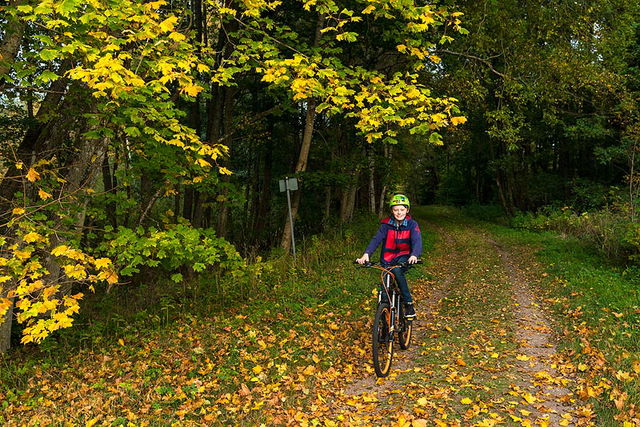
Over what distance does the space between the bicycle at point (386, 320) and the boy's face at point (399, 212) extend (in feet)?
2.09

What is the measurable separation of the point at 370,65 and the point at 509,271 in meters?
7.55

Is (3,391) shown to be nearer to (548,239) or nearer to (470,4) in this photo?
(470,4)

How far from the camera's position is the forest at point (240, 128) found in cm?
506

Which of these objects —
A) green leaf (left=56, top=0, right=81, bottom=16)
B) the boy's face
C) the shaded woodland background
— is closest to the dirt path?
the boy's face

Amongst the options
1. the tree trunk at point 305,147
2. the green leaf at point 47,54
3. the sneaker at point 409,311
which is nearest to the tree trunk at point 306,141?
the tree trunk at point 305,147

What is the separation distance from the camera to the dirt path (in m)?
4.67

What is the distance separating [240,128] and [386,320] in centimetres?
1033

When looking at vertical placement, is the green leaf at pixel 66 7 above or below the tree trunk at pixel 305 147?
above

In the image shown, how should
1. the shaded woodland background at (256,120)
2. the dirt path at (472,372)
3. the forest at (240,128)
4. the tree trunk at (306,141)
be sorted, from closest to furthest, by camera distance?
the dirt path at (472,372), the forest at (240,128), the shaded woodland background at (256,120), the tree trunk at (306,141)

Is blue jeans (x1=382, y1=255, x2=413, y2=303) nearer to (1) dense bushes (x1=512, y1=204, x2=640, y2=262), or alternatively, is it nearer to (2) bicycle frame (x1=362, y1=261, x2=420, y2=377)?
(2) bicycle frame (x1=362, y1=261, x2=420, y2=377)

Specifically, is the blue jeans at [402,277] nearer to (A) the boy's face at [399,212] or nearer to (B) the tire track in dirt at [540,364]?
→ (A) the boy's face at [399,212]

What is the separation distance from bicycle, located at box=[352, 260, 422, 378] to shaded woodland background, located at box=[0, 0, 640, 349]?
83.3 inches

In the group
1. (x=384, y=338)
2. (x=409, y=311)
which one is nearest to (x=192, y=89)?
(x=384, y=338)

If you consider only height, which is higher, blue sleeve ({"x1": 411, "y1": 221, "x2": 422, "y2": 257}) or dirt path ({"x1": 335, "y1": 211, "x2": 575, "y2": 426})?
blue sleeve ({"x1": 411, "y1": 221, "x2": 422, "y2": 257})
